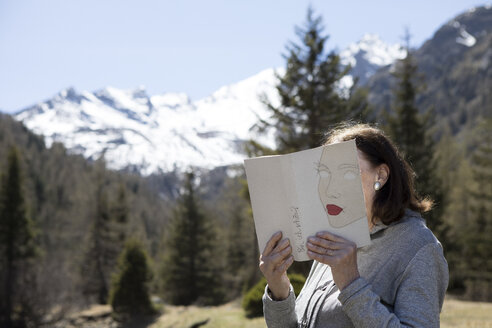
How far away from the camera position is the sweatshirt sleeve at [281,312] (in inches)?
78.4

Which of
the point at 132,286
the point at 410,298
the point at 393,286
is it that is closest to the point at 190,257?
the point at 132,286

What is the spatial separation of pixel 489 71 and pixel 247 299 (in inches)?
5825

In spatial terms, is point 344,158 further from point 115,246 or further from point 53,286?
point 115,246

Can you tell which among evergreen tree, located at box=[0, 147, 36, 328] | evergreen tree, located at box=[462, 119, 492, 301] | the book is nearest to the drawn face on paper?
the book

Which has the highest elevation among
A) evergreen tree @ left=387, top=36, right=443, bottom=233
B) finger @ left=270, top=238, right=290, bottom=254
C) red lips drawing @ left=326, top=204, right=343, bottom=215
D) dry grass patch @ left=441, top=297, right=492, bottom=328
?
evergreen tree @ left=387, top=36, right=443, bottom=233

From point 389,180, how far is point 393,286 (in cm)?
43

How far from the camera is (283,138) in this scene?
634 inches

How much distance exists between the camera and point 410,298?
1.56 m

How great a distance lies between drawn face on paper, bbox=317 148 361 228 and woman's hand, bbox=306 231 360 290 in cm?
6

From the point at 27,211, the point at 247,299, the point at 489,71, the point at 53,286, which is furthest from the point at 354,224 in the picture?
the point at 489,71

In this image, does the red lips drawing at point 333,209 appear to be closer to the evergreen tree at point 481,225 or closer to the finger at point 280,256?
the finger at point 280,256

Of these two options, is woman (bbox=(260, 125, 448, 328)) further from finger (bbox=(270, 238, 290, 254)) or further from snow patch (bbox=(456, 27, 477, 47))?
snow patch (bbox=(456, 27, 477, 47))

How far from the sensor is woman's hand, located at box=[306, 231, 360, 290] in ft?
5.22

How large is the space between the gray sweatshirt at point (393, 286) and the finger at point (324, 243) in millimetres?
140
